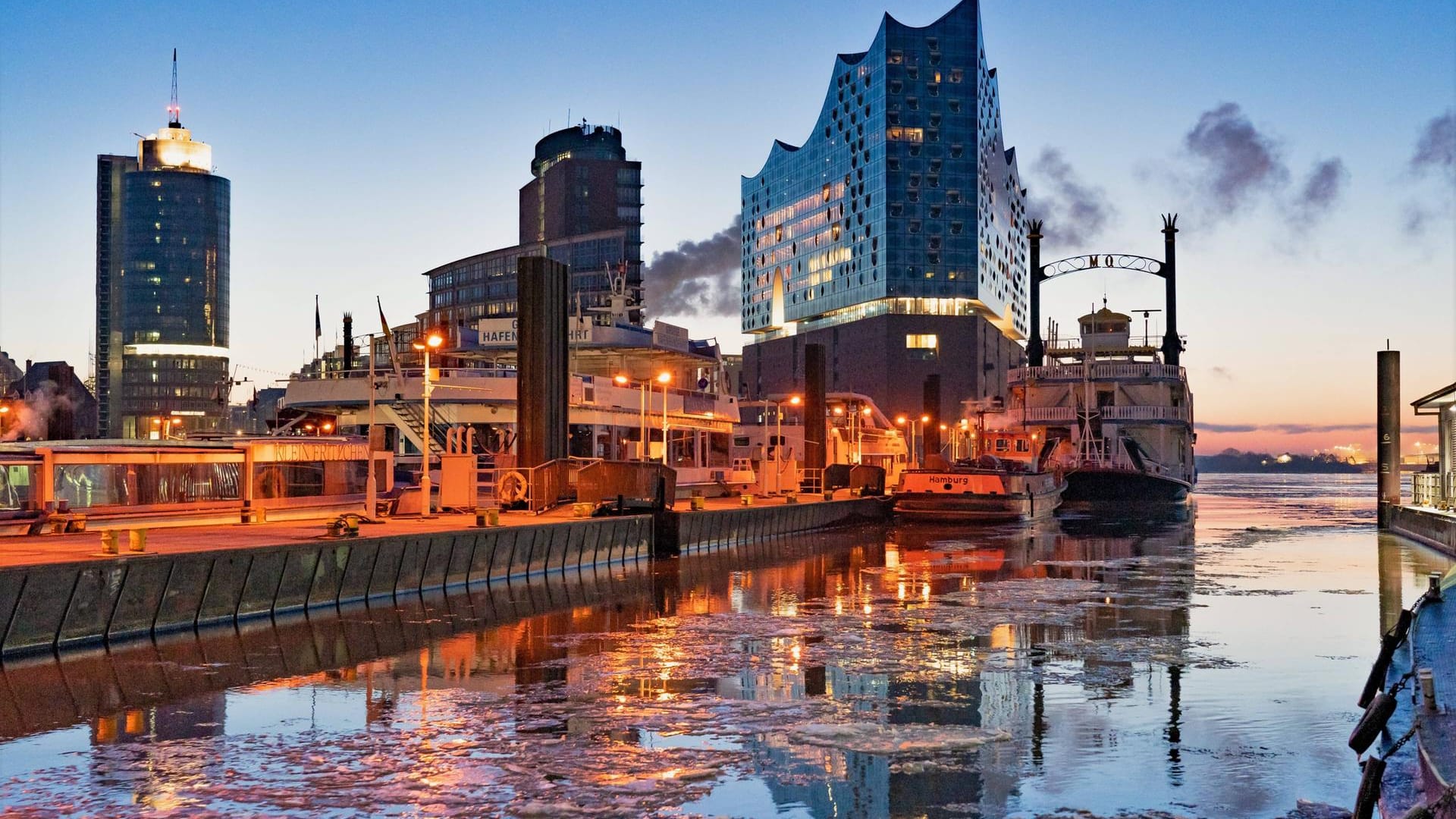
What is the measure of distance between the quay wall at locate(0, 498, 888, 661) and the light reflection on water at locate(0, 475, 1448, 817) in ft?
3.66

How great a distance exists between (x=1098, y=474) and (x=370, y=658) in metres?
77.1

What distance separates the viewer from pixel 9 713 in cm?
1708

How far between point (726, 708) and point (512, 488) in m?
26.5

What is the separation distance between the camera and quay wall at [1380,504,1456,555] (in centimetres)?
4312

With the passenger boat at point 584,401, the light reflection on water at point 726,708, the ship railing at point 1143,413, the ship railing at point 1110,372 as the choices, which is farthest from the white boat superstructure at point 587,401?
the ship railing at point 1143,413

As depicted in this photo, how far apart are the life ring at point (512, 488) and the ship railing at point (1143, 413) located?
67127 millimetres

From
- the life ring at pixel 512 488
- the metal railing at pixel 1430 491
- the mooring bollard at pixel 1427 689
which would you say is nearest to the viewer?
the mooring bollard at pixel 1427 689

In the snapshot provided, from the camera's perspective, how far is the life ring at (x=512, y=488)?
42719 millimetres

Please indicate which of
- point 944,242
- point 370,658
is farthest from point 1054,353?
point 370,658

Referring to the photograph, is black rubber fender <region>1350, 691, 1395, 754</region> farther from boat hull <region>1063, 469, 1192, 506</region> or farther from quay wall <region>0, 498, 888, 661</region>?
boat hull <region>1063, 469, 1192, 506</region>

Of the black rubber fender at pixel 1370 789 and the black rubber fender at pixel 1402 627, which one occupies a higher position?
the black rubber fender at pixel 1402 627

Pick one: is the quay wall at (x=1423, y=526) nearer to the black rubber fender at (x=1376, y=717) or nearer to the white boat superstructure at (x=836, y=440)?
the white boat superstructure at (x=836, y=440)

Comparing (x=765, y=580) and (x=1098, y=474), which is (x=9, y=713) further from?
(x=1098, y=474)

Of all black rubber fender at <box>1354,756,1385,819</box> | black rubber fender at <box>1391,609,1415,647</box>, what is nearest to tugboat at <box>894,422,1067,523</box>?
black rubber fender at <box>1391,609,1415,647</box>
